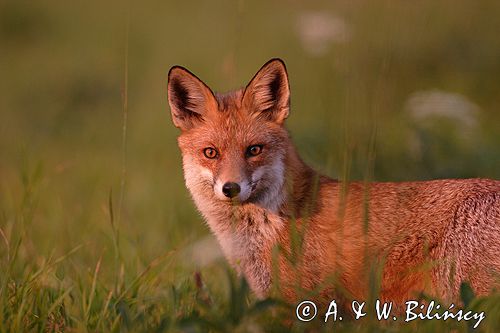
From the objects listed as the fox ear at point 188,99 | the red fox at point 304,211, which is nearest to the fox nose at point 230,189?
the red fox at point 304,211

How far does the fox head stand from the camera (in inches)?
193

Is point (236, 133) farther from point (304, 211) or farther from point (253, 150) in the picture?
point (304, 211)

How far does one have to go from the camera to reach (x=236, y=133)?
199 inches

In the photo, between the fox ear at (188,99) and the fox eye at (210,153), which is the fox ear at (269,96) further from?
the fox eye at (210,153)

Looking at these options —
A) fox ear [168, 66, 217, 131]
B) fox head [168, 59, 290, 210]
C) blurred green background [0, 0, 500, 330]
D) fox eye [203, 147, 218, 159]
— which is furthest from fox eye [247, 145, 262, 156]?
blurred green background [0, 0, 500, 330]

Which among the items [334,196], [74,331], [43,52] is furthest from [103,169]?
[43,52]

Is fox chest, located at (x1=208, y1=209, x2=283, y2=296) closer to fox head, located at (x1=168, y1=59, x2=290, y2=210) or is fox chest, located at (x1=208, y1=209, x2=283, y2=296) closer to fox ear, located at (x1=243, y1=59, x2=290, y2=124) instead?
fox head, located at (x1=168, y1=59, x2=290, y2=210)

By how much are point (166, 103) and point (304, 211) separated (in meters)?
7.40

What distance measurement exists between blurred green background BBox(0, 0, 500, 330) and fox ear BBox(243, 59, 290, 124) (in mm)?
343

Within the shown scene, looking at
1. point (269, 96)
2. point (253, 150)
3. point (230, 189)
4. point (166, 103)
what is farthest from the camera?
point (166, 103)

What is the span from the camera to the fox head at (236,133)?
16.1 feet

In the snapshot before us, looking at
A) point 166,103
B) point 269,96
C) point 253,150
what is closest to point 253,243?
point 253,150

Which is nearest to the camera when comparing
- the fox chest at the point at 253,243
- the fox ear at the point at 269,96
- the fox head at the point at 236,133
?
the fox chest at the point at 253,243

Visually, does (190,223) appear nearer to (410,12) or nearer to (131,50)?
(410,12)
